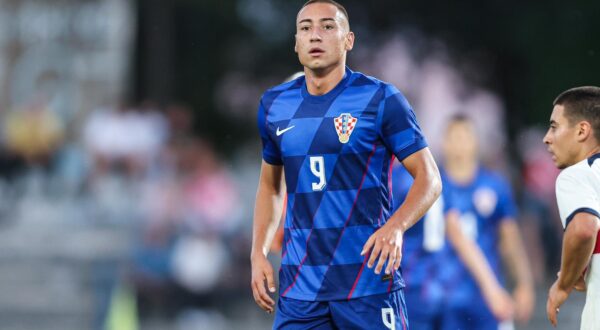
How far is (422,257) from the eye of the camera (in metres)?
7.75

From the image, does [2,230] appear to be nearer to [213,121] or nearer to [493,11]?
[213,121]

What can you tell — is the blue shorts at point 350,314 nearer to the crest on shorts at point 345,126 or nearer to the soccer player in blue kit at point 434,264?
the crest on shorts at point 345,126

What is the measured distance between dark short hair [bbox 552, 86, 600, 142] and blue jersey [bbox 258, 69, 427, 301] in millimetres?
665

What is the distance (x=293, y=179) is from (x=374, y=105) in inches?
20.3

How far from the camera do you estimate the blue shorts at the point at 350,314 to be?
514cm

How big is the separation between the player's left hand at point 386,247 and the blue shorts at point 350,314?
275 mm

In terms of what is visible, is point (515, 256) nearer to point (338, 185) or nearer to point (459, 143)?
point (459, 143)

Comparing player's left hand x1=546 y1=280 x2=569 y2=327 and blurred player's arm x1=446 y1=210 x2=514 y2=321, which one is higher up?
A: blurred player's arm x1=446 y1=210 x2=514 y2=321

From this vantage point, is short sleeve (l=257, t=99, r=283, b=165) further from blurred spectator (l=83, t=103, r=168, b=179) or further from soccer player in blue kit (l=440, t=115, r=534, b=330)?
blurred spectator (l=83, t=103, r=168, b=179)

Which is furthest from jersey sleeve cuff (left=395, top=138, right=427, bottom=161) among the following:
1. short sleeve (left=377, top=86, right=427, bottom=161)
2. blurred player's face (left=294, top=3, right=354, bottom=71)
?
blurred player's face (left=294, top=3, right=354, bottom=71)

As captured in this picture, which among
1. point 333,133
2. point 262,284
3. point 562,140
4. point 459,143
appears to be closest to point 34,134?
point 459,143

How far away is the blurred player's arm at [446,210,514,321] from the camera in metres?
7.65

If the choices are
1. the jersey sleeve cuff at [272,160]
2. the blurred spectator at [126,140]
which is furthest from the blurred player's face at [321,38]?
the blurred spectator at [126,140]

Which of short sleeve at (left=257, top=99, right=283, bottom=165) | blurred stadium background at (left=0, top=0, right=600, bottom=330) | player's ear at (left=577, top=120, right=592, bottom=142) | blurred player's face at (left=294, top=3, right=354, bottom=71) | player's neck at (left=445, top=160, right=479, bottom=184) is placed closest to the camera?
player's ear at (left=577, top=120, right=592, bottom=142)
